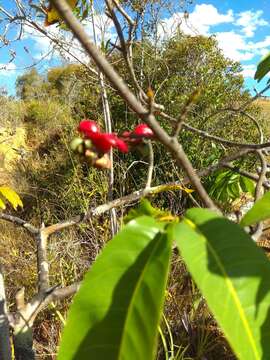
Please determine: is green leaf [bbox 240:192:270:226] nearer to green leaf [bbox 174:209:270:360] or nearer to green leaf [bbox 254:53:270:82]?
green leaf [bbox 174:209:270:360]

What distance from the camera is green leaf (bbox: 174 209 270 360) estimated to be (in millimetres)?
400

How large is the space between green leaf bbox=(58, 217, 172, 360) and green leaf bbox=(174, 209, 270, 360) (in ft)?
0.11

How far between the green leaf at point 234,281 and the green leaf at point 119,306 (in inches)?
1.3

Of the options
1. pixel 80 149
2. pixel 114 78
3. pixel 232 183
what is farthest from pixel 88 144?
pixel 232 183

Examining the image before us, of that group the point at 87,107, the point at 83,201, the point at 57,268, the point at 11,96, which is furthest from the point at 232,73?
the point at 11,96

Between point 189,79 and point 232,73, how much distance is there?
689 millimetres

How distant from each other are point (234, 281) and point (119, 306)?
11 cm

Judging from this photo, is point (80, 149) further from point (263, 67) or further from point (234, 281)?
point (263, 67)

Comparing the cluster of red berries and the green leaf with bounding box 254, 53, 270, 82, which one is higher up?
the green leaf with bounding box 254, 53, 270, 82

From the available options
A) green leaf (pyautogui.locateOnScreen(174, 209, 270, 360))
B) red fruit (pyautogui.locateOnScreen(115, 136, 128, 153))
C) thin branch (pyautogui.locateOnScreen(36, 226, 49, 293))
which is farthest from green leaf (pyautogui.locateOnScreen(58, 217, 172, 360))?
thin branch (pyautogui.locateOnScreen(36, 226, 49, 293))

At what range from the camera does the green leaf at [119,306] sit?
41 cm

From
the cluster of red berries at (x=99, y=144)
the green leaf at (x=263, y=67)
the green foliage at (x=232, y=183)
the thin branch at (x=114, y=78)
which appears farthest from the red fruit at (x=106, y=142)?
the green foliage at (x=232, y=183)

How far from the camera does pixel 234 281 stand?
420 millimetres

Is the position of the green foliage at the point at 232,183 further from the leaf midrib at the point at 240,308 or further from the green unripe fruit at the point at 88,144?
the leaf midrib at the point at 240,308
